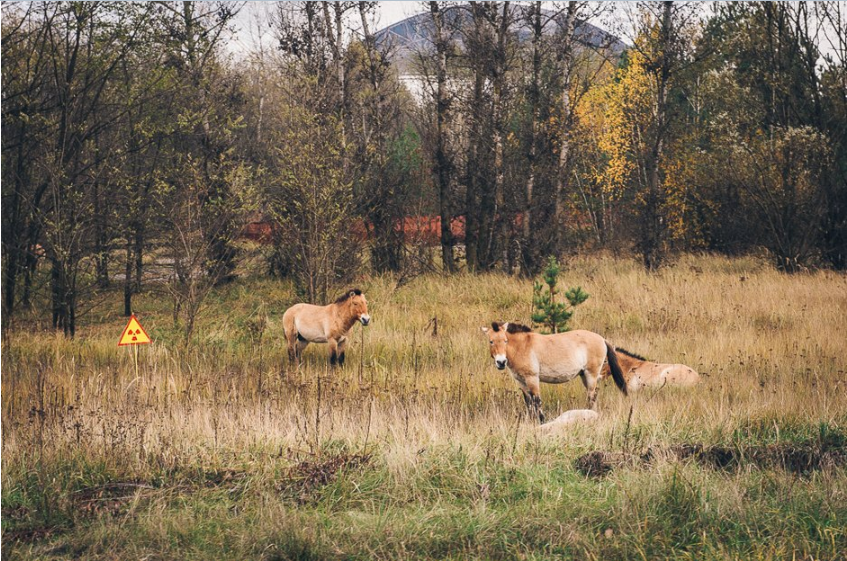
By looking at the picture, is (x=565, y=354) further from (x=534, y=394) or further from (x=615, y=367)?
(x=615, y=367)

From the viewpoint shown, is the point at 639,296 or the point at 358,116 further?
the point at 358,116

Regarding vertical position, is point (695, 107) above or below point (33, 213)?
above

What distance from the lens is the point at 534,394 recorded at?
8.69 meters

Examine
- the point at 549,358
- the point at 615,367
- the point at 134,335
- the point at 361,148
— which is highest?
the point at 361,148

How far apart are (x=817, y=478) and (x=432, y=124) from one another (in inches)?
690

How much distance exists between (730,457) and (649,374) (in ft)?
9.54

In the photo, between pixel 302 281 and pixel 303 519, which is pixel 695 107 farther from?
pixel 303 519

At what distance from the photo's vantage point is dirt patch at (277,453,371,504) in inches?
236

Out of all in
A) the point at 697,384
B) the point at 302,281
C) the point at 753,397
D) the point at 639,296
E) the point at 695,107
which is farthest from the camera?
the point at 695,107

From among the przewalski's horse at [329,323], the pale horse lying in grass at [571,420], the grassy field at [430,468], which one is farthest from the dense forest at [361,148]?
the pale horse lying in grass at [571,420]

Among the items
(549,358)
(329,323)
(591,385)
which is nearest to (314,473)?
(549,358)

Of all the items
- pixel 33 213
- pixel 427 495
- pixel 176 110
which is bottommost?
pixel 427 495

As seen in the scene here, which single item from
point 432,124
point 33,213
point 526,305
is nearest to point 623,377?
point 526,305

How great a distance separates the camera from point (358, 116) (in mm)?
28203
